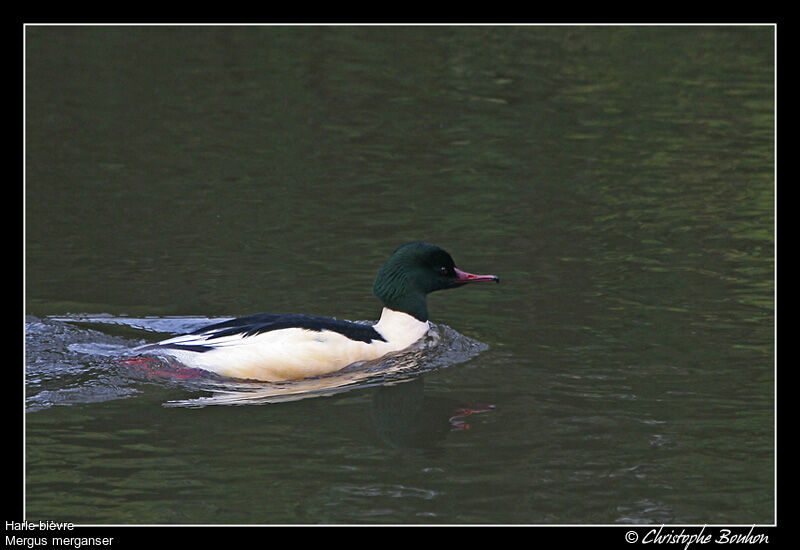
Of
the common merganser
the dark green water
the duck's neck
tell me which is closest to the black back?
the common merganser

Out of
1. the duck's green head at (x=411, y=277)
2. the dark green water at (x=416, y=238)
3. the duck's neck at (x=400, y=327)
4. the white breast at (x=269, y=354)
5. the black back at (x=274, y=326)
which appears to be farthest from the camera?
the duck's green head at (x=411, y=277)

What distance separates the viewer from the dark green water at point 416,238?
761 centimetres

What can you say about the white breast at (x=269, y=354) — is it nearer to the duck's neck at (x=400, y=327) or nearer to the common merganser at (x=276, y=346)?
the common merganser at (x=276, y=346)

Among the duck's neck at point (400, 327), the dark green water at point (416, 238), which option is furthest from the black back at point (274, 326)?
the dark green water at point (416, 238)

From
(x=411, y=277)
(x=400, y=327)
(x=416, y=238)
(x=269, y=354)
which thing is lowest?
(x=269, y=354)

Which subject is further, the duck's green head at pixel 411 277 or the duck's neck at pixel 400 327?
the duck's green head at pixel 411 277

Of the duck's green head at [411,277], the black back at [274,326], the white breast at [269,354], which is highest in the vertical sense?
the duck's green head at [411,277]

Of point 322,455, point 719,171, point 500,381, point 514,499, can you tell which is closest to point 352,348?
point 500,381

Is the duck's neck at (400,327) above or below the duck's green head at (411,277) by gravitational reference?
below

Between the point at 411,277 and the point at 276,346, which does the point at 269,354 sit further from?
the point at 411,277

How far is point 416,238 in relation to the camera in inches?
512

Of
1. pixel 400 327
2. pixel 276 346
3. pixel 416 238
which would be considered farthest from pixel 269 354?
pixel 416 238

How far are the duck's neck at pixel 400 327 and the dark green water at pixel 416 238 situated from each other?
31 cm

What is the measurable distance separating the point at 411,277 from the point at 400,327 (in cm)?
46
